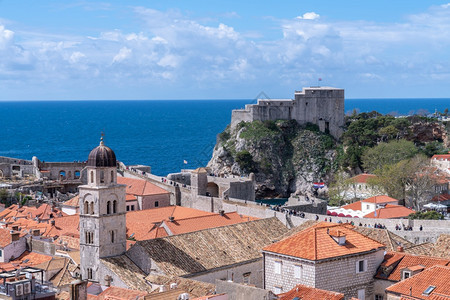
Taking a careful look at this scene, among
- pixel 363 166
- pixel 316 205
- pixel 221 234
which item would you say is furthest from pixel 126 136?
pixel 221 234

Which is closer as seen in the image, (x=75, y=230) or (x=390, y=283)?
(x=390, y=283)

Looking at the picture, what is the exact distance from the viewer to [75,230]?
155 feet

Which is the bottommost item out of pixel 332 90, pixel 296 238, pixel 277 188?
pixel 277 188

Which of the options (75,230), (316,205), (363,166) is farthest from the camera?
(363,166)

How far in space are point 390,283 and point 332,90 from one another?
75124 millimetres

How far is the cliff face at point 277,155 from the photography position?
94.6m

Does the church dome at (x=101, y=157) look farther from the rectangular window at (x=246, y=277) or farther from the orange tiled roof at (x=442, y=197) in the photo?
the orange tiled roof at (x=442, y=197)

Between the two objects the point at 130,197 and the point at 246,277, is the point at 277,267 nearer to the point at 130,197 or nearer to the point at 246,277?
the point at 246,277

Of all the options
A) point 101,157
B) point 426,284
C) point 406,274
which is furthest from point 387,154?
point 426,284

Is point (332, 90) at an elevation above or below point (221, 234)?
above

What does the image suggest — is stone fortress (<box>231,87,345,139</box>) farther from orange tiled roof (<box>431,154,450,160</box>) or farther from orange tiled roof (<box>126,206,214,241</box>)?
orange tiled roof (<box>126,206,214,241</box>)

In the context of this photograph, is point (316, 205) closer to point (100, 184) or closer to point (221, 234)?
point (221, 234)

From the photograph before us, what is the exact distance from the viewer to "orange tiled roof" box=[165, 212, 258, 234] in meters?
45.0

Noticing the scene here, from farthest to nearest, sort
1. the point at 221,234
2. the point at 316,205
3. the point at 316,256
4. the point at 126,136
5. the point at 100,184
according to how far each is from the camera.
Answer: the point at 126,136
the point at 316,205
the point at 221,234
the point at 100,184
the point at 316,256
